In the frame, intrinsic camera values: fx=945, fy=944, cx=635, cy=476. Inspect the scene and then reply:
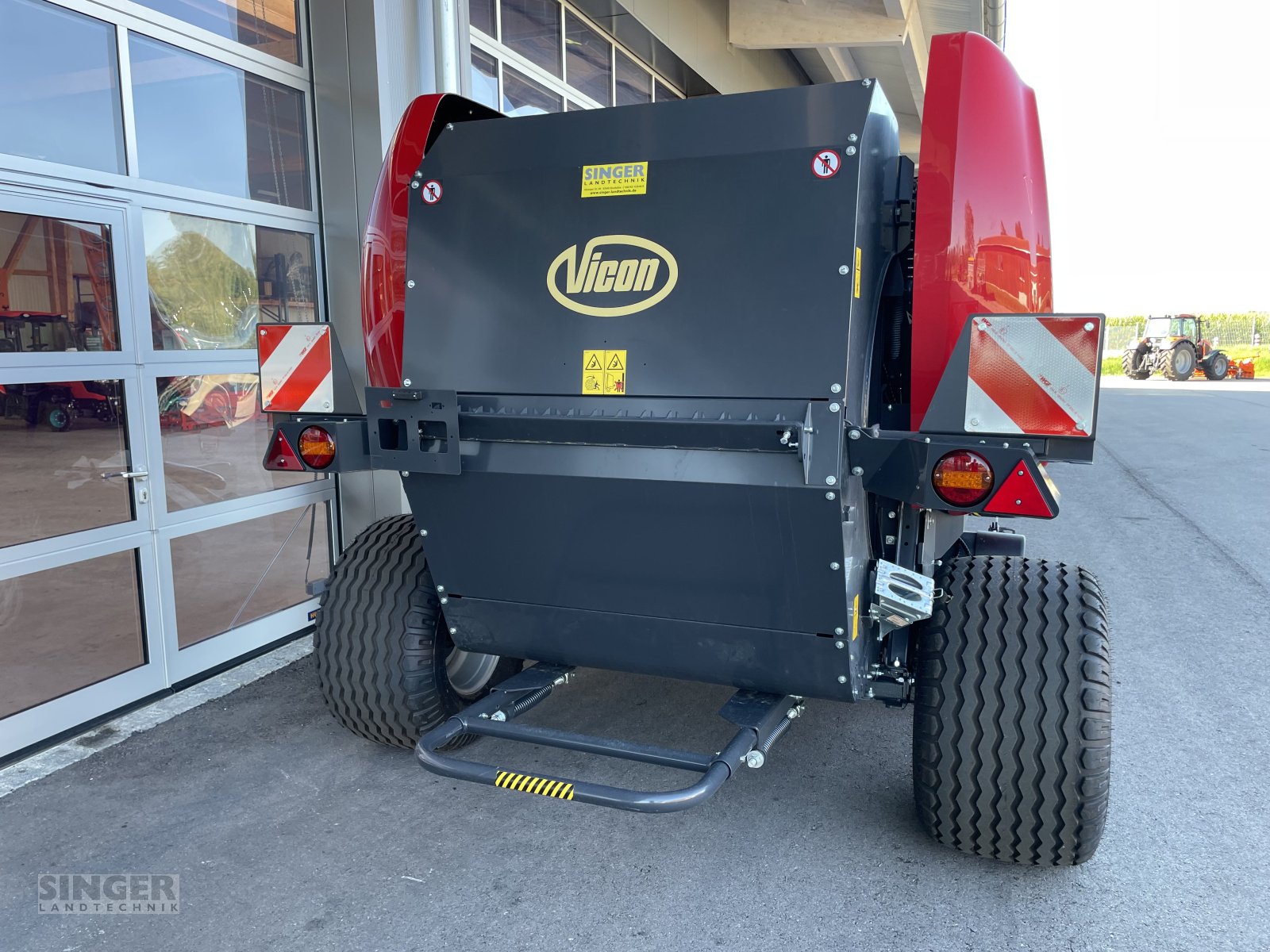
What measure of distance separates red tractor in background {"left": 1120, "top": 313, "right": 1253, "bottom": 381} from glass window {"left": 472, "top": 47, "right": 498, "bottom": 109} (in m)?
28.4

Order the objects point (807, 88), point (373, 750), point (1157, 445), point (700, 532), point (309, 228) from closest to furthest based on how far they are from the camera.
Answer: point (807, 88)
point (700, 532)
point (373, 750)
point (309, 228)
point (1157, 445)

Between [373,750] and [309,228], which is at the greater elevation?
[309,228]

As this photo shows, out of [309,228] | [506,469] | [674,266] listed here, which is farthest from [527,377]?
[309,228]

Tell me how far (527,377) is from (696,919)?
1.58m

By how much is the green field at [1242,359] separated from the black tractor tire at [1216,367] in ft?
4.64

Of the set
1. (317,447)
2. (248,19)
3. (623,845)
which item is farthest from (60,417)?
(623,845)

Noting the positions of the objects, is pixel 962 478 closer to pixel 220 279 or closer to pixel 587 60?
pixel 220 279

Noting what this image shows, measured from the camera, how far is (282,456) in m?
3.18

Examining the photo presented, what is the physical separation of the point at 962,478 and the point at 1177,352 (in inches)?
1217

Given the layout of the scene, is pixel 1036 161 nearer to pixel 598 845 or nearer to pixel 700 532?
pixel 700 532

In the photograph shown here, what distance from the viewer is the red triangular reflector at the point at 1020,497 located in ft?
7.79

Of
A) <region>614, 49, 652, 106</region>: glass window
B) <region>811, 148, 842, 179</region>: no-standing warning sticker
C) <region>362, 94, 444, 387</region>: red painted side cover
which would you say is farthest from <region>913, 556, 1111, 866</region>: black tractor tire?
<region>614, 49, 652, 106</region>: glass window

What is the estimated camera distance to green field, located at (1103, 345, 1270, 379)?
32.7m

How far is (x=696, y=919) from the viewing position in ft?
8.46
